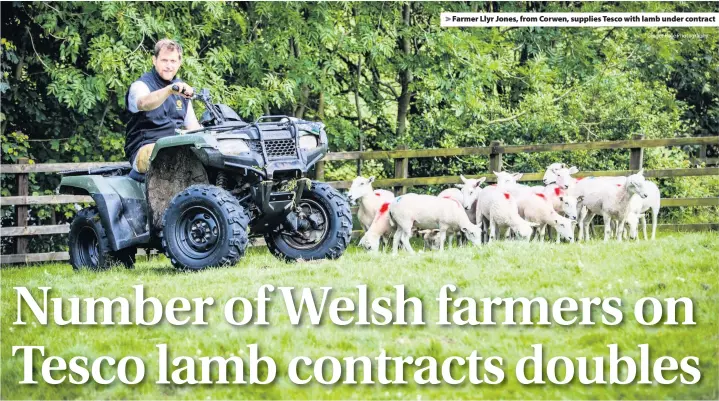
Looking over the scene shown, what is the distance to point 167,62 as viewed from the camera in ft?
32.2

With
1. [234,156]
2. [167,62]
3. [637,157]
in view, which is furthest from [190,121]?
[637,157]

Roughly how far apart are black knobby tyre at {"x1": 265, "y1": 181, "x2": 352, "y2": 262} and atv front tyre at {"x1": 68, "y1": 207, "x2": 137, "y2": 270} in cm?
187

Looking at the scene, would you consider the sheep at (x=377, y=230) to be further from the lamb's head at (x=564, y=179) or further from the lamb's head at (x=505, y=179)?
the lamb's head at (x=564, y=179)

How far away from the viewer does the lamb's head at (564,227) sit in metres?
12.6

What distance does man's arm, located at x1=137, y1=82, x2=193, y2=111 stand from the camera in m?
9.16

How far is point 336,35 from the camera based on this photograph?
53.9ft

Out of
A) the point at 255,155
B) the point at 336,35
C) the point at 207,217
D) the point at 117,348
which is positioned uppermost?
the point at 336,35

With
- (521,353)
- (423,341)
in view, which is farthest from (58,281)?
(521,353)

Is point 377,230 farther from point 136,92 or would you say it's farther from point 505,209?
point 136,92

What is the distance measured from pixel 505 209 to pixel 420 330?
5283 millimetres

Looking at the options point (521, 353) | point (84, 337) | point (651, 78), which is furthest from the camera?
point (651, 78)

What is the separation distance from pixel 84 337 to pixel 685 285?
15.5 ft

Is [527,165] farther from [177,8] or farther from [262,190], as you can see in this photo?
[262,190]

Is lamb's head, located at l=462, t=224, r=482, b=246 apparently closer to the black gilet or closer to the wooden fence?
the wooden fence
